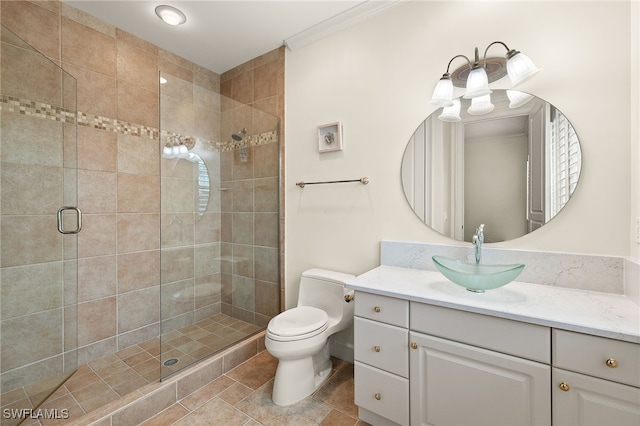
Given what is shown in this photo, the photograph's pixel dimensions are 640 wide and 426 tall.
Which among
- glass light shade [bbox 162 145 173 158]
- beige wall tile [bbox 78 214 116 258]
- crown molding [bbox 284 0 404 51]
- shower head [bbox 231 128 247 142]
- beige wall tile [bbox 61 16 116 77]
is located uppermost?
crown molding [bbox 284 0 404 51]

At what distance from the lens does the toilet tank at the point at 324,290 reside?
1.88 meters

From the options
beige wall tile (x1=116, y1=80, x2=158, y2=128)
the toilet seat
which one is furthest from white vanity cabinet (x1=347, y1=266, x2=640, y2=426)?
beige wall tile (x1=116, y1=80, x2=158, y2=128)

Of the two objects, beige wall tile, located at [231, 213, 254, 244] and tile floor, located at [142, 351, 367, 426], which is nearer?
tile floor, located at [142, 351, 367, 426]

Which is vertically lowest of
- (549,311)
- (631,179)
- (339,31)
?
(549,311)

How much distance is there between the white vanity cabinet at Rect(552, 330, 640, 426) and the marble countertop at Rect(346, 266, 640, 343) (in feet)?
0.14

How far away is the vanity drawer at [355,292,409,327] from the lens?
50.0 inches

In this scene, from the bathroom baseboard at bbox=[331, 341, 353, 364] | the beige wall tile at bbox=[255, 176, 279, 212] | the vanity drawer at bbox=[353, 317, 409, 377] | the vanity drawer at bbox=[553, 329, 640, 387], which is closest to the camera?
the vanity drawer at bbox=[553, 329, 640, 387]

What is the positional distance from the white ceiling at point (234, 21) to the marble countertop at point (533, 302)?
6.01ft

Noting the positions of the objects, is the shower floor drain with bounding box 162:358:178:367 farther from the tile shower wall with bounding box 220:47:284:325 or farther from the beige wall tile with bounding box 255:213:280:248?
the beige wall tile with bounding box 255:213:280:248

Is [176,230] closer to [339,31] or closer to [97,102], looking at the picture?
[97,102]

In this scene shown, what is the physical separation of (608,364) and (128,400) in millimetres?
2148

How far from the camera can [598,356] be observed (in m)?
0.90

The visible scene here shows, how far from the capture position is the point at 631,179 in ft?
3.98

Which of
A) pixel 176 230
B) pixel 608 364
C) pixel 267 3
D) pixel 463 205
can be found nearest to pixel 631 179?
pixel 463 205
